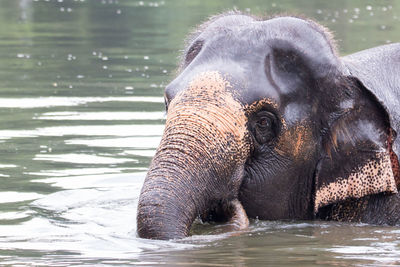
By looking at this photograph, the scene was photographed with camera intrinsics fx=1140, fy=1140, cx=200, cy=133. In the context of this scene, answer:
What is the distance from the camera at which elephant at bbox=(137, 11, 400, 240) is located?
727 cm

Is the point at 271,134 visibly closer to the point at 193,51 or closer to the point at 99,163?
the point at 193,51

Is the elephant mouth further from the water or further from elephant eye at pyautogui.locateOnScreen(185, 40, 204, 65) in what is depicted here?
elephant eye at pyautogui.locateOnScreen(185, 40, 204, 65)

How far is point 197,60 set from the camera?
7.92m

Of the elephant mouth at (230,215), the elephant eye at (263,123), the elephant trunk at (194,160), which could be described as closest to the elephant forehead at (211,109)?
the elephant trunk at (194,160)

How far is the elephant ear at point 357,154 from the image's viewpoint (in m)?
8.11

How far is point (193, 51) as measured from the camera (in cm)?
822

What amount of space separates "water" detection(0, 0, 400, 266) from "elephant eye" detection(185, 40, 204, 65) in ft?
4.07

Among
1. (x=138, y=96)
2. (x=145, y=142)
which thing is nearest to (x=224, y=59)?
(x=145, y=142)

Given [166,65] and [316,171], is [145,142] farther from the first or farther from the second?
[166,65]

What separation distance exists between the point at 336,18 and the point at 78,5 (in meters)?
9.95

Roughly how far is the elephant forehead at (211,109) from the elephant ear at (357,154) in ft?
2.67

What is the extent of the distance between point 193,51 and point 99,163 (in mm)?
3520

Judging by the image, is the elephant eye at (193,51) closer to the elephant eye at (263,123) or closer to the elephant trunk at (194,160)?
the elephant trunk at (194,160)

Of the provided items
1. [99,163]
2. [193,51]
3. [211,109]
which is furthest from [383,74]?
[99,163]
